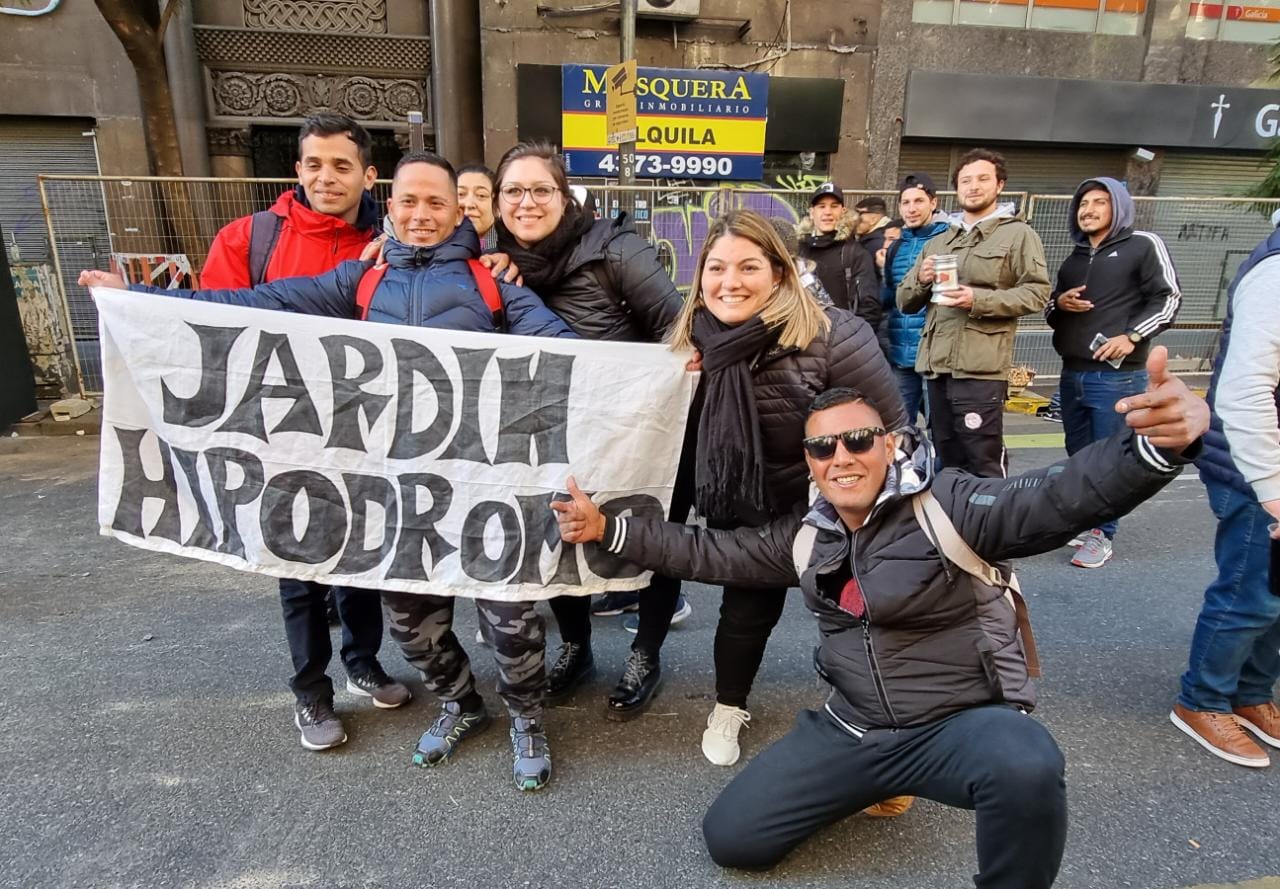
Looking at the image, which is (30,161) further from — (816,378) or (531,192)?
(816,378)

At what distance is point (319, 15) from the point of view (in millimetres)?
10672

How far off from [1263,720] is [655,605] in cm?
229

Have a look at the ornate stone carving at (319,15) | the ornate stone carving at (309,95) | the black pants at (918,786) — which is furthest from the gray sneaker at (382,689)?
the ornate stone carving at (319,15)

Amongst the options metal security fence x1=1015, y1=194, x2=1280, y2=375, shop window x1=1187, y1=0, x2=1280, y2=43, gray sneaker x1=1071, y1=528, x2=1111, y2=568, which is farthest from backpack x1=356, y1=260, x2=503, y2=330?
shop window x1=1187, y1=0, x2=1280, y2=43

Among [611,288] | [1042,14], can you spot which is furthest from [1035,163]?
[611,288]

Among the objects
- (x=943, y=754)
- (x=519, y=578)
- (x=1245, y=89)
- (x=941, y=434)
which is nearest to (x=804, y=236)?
(x=941, y=434)

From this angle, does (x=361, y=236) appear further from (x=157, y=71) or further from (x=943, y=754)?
(x=157, y=71)

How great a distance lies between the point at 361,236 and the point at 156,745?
203cm

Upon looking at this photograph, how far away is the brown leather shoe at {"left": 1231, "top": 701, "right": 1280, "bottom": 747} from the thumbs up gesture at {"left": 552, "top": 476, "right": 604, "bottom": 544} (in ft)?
8.24

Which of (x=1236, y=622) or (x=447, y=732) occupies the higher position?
(x=1236, y=622)

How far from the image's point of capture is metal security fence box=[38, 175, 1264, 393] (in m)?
7.27

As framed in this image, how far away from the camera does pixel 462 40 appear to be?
35.7 feet

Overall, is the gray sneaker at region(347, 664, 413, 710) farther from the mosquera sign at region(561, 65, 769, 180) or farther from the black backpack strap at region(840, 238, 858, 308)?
the mosquera sign at region(561, 65, 769, 180)

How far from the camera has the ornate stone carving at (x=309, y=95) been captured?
10.6 m
